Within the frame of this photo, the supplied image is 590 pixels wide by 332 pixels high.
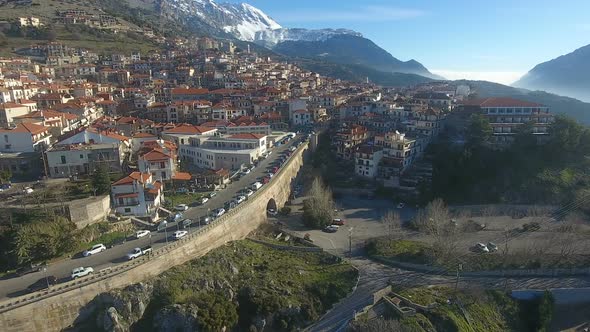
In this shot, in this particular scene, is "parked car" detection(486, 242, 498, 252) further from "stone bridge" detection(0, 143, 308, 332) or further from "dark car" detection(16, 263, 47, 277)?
"dark car" detection(16, 263, 47, 277)

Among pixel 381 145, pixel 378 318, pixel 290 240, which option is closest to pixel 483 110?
pixel 381 145

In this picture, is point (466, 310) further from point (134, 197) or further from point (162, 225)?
point (134, 197)

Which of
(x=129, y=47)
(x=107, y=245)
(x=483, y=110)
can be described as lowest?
(x=107, y=245)

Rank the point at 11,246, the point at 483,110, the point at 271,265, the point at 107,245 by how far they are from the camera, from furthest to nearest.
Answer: the point at 483,110 → the point at 271,265 → the point at 107,245 → the point at 11,246

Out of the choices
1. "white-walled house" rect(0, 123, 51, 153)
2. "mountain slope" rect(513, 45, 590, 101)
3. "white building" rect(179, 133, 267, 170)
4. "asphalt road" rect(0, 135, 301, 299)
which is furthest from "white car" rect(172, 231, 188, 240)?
"mountain slope" rect(513, 45, 590, 101)

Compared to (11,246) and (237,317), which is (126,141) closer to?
(11,246)

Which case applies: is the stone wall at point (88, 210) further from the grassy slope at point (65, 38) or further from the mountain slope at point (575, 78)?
the mountain slope at point (575, 78)

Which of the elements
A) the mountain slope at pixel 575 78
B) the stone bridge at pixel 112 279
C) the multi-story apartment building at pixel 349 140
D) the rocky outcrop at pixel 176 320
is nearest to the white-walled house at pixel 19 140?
the stone bridge at pixel 112 279
